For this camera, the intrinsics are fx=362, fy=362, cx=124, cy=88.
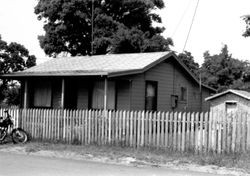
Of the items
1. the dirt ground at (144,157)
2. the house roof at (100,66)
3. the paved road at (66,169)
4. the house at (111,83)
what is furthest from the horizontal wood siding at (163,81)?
the paved road at (66,169)

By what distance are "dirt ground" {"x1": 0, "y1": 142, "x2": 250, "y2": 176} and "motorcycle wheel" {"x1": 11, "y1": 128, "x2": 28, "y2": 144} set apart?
78 cm

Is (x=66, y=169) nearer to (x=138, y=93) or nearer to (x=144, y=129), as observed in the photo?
(x=144, y=129)

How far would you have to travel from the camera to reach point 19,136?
13758 mm

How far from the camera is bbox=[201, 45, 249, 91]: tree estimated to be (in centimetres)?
4297

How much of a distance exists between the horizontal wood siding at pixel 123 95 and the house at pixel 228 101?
32.8 ft

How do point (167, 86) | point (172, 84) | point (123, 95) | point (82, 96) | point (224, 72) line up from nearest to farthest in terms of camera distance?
point (123, 95) < point (82, 96) < point (167, 86) < point (172, 84) < point (224, 72)

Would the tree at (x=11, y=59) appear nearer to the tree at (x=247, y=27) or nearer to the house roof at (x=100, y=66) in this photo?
the house roof at (x=100, y=66)

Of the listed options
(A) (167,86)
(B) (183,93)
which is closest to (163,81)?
(A) (167,86)

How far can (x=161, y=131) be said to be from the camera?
1149cm

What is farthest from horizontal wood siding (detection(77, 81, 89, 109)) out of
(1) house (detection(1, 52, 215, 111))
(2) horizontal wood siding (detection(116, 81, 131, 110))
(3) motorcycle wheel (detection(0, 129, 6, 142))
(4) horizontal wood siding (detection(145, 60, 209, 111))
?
(3) motorcycle wheel (detection(0, 129, 6, 142))

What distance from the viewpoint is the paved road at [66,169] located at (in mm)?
8312

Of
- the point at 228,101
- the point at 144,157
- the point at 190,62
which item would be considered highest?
the point at 190,62

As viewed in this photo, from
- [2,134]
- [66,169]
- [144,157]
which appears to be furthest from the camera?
[2,134]

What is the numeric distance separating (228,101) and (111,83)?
39.6ft
